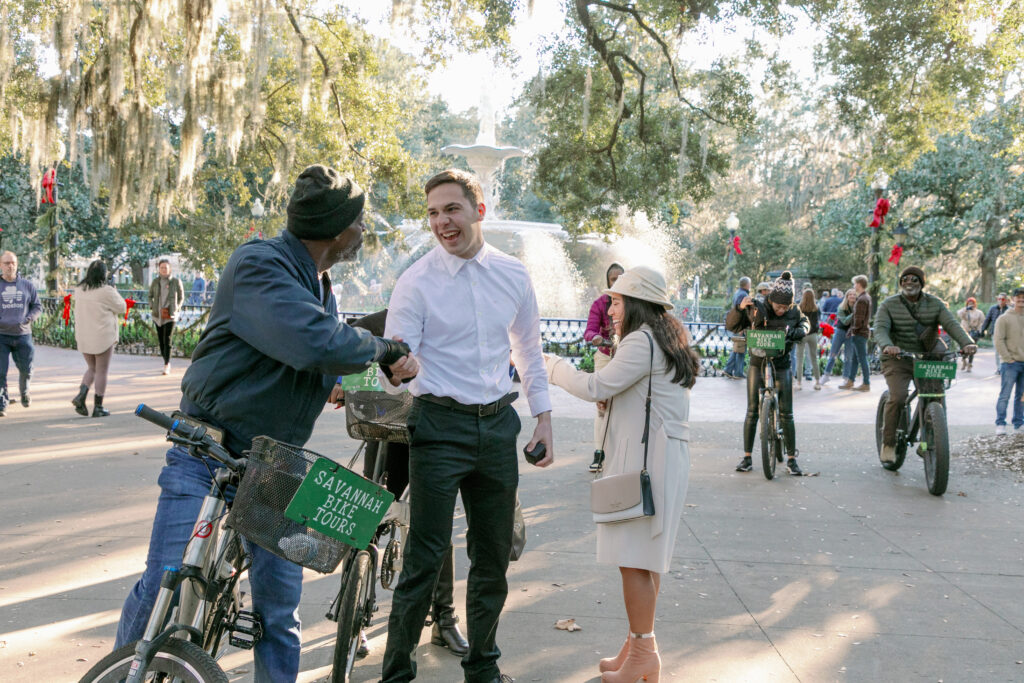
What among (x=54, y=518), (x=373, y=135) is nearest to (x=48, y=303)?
(x=373, y=135)

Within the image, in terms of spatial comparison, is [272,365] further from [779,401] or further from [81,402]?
[81,402]

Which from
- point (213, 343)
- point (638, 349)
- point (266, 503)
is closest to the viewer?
point (266, 503)

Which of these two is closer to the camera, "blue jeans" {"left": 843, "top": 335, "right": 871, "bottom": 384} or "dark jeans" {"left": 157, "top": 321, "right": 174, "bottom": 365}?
"dark jeans" {"left": 157, "top": 321, "right": 174, "bottom": 365}

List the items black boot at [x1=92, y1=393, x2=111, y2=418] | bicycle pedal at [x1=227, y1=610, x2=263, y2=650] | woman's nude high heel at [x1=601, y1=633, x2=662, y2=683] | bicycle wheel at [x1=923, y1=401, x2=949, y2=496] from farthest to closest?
black boot at [x1=92, y1=393, x2=111, y2=418] < bicycle wheel at [x1=923, y1=401, x2=949, y2=496] < woman's nude high heel at [x1=601, y1=633, x2=662, y2=683] < bicycle pedal at [x1=227, y1=610, x2=263, y2=650]

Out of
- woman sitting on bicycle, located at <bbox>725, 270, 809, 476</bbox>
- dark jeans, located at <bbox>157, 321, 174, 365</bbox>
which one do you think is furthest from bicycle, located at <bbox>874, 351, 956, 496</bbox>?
dark jeans, located at <bbox>157, 321, 174, 365</bbox>

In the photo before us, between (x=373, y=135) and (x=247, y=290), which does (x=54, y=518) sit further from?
(x=373, y=135)

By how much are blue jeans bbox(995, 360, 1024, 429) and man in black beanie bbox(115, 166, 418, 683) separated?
10655 mm

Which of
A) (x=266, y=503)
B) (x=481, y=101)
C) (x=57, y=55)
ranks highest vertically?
(x=481, y=101)

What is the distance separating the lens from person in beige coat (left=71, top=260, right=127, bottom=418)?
1030 centimetres

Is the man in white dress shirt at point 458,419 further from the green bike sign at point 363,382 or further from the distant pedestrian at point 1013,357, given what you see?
the distant pedestrian at point 1013,357

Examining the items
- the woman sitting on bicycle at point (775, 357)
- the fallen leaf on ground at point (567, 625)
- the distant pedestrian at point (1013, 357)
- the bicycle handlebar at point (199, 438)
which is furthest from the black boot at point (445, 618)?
the distant pedestrian at point (1013, 357)

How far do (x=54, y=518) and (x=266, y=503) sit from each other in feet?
14.5

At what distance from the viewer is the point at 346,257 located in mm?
3016

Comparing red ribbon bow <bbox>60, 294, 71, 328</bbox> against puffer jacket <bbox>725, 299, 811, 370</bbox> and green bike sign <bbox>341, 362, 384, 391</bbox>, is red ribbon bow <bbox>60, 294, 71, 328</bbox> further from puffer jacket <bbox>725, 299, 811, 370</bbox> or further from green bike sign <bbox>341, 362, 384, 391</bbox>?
green bike sign <bbox>341, 362, 384, 391</bbox>
